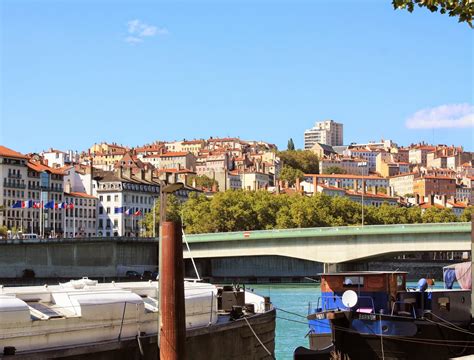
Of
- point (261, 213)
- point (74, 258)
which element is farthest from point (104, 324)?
point (261, 213)

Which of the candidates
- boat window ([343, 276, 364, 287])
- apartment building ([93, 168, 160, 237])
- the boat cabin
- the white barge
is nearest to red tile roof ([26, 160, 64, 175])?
apartment building ([93, 168, 160, 237])

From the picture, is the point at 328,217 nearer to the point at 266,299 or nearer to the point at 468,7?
the point at 266,299

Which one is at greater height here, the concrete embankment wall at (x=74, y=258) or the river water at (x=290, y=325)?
the concrete embankment wall at (x=74, y=258)

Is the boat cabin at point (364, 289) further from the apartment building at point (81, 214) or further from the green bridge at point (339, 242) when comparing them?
the apartment building at point (81, 214)

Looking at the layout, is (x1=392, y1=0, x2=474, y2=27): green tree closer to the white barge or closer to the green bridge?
the white barge

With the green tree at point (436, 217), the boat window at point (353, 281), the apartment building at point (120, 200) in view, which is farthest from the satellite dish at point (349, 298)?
the apartment building at point (120, 200)

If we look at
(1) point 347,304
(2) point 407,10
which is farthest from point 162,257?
(1) point 347,304

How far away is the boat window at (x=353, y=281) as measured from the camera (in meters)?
26.8

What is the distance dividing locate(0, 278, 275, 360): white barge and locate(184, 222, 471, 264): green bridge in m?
56.2

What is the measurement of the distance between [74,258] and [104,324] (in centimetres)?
7434

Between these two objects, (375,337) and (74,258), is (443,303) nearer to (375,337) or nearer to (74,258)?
(375,337)

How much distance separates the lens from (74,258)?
91.3 m

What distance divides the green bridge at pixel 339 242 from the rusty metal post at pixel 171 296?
6065 cm

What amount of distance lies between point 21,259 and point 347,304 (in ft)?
222
